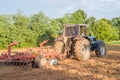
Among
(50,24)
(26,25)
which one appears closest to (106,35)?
(50,24)

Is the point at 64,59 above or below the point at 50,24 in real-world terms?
below

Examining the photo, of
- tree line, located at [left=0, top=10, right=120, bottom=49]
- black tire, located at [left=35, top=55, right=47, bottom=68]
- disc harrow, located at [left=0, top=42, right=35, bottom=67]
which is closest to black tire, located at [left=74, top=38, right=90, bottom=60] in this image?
black tire, located at [left=35, top=55, right=47, bottom=68]

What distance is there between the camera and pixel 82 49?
13.9 m

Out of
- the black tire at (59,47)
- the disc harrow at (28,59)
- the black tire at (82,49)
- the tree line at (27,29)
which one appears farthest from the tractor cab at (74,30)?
the tree line at (27,29)

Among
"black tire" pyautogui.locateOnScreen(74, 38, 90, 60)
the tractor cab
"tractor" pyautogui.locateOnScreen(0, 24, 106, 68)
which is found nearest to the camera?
"tractor" pyautogui.locateOnScreen(0, 24, 106, 68)

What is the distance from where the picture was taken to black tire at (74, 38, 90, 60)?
538 inches

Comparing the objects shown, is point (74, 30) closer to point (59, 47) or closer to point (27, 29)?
point (59, 47)

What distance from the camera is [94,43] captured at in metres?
16.1

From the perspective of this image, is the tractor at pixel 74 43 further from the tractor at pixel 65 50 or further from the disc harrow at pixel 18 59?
the disc harrow at pixel 18 59

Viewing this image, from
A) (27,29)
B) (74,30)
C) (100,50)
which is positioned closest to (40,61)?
(74,30)

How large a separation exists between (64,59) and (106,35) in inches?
1510

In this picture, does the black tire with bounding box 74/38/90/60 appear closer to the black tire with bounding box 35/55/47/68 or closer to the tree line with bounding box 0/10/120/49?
the black tire with bounding box 35/55/47/68

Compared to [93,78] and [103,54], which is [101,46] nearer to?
[103,54]

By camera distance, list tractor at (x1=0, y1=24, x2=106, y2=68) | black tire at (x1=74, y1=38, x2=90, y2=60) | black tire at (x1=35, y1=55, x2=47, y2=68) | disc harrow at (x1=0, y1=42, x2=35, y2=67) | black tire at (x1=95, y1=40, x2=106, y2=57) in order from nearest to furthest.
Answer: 1. black tire at (x1=35, y1=55, x2=47, y2=68)
2. disc harrow at (x1=0, y1=42, x2=35, y2=67)
3. tractor at (x1=0, y1=24, x2=106, y2=68)
4. black tire at (x1=74, y1=38, x2=90, y2=60)
5. black tire at (x1=95, y1=40, x2=106, y2=57)
